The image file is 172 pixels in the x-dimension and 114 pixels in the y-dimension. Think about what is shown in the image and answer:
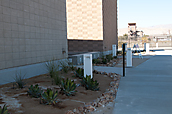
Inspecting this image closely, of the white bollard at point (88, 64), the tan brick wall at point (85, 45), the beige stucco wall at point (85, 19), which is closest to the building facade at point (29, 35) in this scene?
the white bollard at point (88, 64)

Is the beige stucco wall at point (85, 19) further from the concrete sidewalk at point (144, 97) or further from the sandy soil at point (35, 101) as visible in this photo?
the sandy soil at point (35, 101)

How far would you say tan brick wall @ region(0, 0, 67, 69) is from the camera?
8188 millimetres

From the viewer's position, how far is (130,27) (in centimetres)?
5178

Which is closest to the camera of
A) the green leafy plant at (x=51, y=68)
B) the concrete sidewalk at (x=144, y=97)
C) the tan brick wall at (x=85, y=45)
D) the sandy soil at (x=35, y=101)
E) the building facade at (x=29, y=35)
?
the sandy soil at (x=35, y=101)

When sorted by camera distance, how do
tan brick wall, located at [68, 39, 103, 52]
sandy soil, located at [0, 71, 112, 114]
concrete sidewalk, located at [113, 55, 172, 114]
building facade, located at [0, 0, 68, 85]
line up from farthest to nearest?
tan brick wall, located at [68, 39, 103, 52] < building facade, located at [0, 0, 68, 85] < concrete sidewalk, located at [113, 55, 172, 114] < sandy soil, located at [0, 71, 112, 114]

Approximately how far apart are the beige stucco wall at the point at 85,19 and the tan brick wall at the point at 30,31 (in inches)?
303

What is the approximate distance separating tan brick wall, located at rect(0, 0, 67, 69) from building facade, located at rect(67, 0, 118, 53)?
25.3 feet

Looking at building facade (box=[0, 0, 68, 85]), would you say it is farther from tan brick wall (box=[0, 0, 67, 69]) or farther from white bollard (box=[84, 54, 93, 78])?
white bollard (box=[84, 54, 93, 78])

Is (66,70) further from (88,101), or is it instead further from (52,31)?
(88,101)

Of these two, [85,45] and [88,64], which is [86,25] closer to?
[85,45]

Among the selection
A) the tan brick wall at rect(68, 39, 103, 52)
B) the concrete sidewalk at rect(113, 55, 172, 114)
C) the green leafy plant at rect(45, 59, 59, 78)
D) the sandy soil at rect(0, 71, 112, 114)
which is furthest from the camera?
the tan brick wall at rect(68, 39, 103, 52)

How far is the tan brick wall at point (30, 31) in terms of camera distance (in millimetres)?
8188

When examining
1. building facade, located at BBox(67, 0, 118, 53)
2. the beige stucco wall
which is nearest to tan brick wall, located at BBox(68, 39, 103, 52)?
building facade, located at BBox(67, 0, 118, 53)

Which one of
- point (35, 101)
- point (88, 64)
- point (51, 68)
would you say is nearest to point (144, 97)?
point (88, 64)
